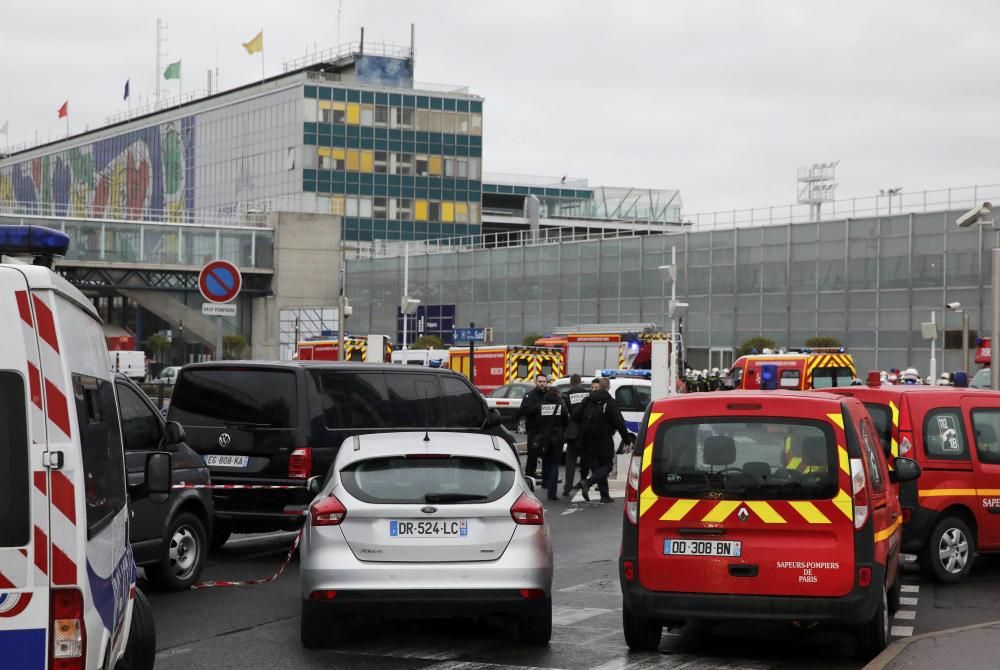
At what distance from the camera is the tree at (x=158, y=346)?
85500mm

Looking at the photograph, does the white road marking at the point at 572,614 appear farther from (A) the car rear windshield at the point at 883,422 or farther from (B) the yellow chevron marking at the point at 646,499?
(A) the car rear windshield at the point at 883,422

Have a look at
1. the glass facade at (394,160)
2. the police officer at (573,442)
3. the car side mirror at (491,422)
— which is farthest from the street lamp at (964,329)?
the glass facade at (394,160)

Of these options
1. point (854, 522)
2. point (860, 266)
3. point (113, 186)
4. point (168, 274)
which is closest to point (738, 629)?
point (854, 522)

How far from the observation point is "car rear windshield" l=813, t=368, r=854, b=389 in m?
41.0

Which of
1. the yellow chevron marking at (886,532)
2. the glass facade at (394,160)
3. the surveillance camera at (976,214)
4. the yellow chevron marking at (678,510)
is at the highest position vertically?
the glass facade at (394,160)

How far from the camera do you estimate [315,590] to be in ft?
30.7

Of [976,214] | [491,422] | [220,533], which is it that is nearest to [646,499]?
[491,422]

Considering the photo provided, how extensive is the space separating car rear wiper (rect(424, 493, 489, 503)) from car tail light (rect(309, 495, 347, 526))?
1.81ft

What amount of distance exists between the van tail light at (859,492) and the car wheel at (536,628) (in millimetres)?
2085

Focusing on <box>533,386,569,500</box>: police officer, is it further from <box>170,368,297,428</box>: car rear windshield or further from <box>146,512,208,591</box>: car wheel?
<box>146,512,208,591</box>: car wheel

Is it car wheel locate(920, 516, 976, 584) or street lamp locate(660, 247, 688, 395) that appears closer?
car wheel locate(920, 516, 976, 584)

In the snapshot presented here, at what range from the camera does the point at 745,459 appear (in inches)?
364

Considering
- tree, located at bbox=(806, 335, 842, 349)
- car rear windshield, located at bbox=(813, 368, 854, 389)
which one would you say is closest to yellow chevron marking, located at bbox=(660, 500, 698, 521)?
car rear windshield, located at bbox=(813, 368, 854, 389)

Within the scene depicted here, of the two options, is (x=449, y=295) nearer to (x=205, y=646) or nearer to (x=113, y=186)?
(x=113, y=186)
